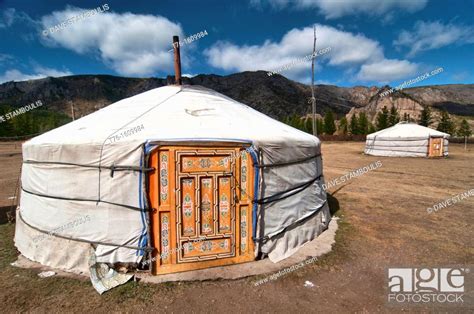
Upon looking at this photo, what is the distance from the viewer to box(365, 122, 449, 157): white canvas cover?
18.0 meters

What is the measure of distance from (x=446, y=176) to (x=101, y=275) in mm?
13196

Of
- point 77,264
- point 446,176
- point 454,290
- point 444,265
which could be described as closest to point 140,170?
point 77,264

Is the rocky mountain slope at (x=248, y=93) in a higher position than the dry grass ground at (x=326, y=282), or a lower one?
higher

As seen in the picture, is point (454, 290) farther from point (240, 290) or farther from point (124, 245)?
point (124, 245)

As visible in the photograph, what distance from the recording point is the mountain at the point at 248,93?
96562mm

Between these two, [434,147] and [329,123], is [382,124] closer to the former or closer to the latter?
[329,123]

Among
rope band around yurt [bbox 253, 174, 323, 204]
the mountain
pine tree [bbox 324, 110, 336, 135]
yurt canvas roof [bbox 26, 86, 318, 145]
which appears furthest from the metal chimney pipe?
the mountain

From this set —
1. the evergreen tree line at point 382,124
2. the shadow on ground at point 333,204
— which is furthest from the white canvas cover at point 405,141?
the evergreen tree line at point 382,124

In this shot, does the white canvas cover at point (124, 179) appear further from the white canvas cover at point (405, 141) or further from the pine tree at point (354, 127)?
the pine tree at point (354, 127)

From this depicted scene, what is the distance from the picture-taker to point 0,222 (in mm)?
5609

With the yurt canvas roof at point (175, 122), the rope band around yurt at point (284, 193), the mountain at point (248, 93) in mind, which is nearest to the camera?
the yurt canvas roof at point (175, 122)

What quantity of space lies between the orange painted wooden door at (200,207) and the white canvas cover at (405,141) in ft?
62.3

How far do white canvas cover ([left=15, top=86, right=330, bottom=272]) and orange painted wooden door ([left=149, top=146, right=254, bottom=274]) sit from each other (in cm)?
19

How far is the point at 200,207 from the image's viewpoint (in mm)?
3676
